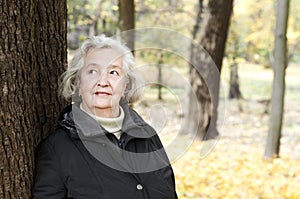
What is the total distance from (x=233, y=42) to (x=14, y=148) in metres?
16.3

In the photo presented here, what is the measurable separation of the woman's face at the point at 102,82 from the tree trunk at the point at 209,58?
6.98 m

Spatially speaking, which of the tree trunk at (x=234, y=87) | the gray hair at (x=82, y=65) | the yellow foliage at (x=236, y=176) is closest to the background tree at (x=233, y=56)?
the tree trunk at (x=234, y=87)

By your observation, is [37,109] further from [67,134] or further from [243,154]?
[243,154]

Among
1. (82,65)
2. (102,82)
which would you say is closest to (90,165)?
(102,82)

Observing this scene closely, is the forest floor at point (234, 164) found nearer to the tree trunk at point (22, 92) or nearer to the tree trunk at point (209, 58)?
the tree trunk at point (209, 58)

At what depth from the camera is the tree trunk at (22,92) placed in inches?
96.3

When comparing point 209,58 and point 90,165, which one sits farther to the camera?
point 209,58

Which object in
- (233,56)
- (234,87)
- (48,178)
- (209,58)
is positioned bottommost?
(234,87)

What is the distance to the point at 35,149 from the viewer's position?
2588 millimetres

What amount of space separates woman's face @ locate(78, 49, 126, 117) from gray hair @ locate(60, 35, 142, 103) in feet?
0.10

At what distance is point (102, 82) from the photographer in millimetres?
2516

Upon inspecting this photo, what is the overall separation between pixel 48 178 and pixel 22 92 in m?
0.49

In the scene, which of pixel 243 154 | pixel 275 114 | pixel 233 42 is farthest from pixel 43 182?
pixel 233 42

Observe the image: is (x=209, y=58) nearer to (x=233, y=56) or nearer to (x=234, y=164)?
(x=234, y=164)
